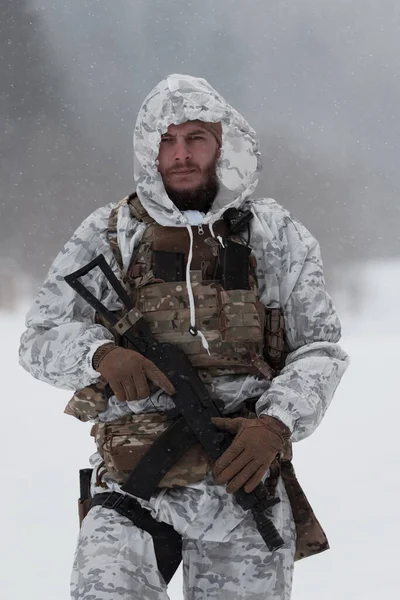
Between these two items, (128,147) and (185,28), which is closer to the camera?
(185,28)

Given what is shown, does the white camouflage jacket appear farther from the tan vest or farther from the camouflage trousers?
the camouflage trousers

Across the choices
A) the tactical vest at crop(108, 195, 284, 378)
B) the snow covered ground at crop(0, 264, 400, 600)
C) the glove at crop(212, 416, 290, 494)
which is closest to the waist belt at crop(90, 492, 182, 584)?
the glove at crop(212, 416, 290, 494)

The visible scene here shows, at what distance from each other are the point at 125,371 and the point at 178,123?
46 cm

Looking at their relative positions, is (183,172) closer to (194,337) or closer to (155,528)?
(194,337)

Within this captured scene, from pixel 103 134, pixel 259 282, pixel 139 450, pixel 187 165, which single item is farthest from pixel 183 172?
pixel 103 134

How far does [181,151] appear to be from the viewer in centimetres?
170

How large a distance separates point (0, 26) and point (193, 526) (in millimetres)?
7831

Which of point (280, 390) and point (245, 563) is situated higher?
point (280, 390)

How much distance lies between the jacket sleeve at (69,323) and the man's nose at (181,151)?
16cm

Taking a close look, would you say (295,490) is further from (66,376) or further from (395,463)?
(395,463)

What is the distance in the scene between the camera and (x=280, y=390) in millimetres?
1556

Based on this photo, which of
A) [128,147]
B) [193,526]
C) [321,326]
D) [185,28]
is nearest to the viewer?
[193,526]

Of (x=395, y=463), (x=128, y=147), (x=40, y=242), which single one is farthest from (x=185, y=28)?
(x=395, y=463)

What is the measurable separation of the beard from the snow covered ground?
124 cm
